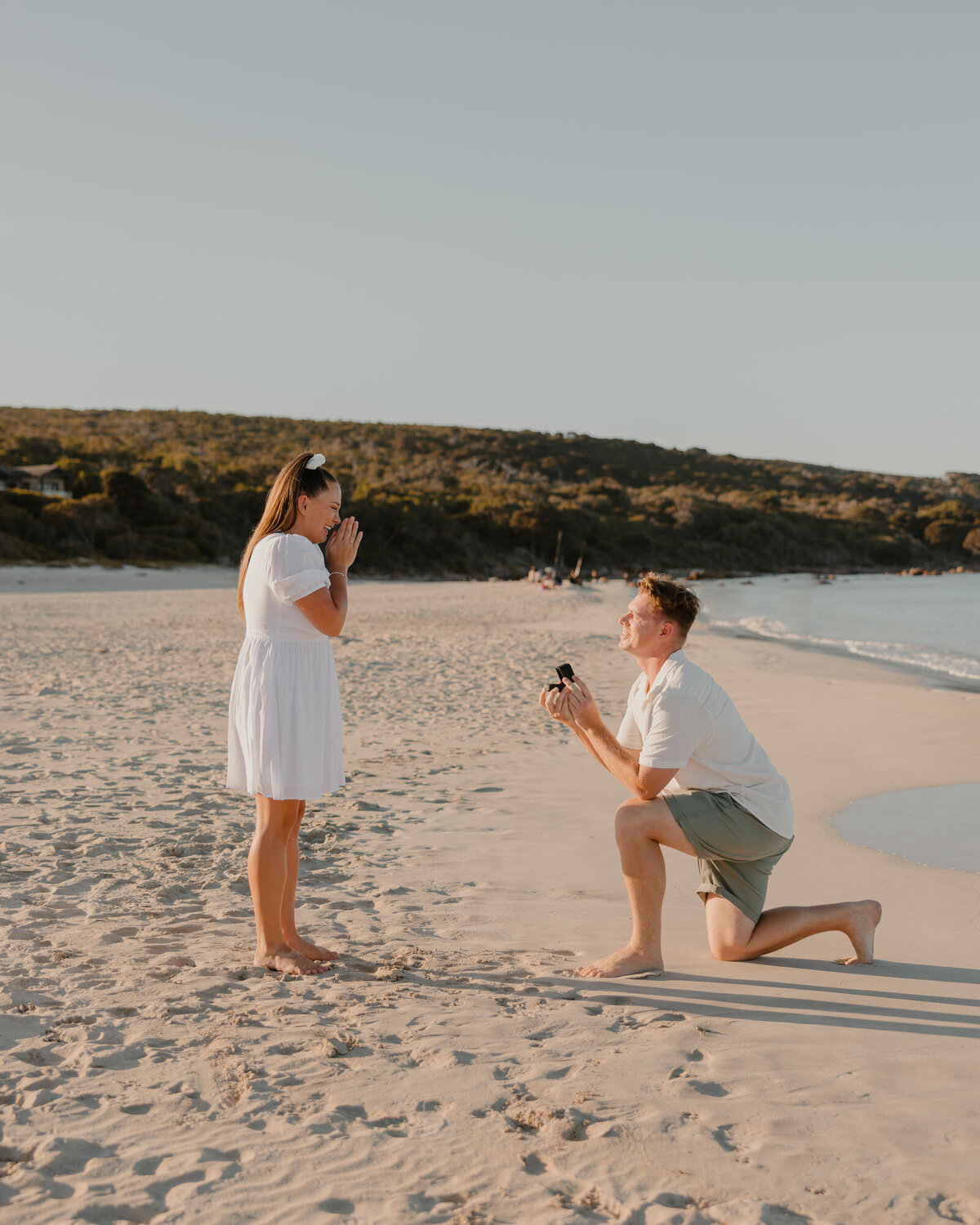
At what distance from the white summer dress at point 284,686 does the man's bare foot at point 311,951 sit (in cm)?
62

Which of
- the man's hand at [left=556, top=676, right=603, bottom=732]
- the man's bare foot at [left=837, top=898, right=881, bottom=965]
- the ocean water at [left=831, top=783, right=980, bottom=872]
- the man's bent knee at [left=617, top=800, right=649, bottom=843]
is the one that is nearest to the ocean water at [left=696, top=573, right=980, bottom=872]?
the ocean water at [left=831, top=783, right=980, bottom=872]

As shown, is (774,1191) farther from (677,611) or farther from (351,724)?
(351,724)

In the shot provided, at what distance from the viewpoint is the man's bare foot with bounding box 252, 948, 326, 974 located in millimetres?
3307

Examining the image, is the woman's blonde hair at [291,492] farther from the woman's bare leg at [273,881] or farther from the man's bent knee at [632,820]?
the man's bent knee at [632,820]

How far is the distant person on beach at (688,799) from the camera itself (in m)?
3.17

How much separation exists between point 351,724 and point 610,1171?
6417mm

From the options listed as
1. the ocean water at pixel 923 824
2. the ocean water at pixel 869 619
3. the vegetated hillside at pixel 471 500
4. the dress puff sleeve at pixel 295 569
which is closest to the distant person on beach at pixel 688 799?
the dress puff sleeve at pixel 295 569

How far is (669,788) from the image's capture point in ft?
11.8

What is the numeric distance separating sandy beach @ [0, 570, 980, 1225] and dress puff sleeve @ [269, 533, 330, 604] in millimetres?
1363

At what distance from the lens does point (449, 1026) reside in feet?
9.63

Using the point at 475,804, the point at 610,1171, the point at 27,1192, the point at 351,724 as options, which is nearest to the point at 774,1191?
the point at 610,1171

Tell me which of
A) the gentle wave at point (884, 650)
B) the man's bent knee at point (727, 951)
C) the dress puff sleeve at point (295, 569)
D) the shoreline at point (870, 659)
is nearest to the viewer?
the dress puff sleeve at point (295, 569)

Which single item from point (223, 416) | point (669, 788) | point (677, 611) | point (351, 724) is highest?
point (223, 416)

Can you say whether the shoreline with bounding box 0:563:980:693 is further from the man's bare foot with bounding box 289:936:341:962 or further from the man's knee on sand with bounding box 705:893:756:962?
the man's bare foot with bounding box 289:936:341:962
